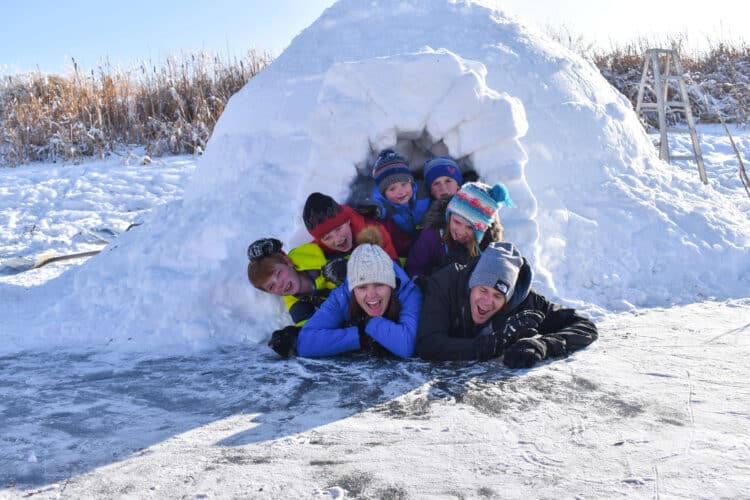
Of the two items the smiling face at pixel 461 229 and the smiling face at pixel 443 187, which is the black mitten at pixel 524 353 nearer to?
the smiling face at pixel 461 229

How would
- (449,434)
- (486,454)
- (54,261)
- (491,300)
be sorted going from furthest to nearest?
(54,261) → (491,300) → (449,434) → (486,454)

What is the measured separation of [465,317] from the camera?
309 centimetres

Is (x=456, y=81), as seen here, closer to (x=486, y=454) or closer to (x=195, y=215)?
(x=195, y=215)

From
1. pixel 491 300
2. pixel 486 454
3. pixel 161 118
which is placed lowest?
pixel 486 454

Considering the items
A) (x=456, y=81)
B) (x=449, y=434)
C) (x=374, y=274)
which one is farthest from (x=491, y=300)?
(x=456, y=81)

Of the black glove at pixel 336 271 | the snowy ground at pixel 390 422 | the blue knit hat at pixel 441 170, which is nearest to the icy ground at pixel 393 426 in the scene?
the snowy ground at pixel 390 422

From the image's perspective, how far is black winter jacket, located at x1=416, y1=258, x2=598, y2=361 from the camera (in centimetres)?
301

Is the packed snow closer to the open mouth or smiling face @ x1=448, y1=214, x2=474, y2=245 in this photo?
the open mouth

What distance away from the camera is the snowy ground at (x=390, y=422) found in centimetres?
196

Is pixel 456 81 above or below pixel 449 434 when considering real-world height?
above

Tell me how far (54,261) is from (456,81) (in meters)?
3.81

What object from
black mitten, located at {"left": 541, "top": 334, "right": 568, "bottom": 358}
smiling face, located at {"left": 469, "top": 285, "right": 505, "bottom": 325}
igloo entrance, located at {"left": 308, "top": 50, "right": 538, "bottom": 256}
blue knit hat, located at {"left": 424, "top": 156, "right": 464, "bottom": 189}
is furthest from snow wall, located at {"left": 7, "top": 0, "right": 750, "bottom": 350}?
smiling face, located at {"left": 469, "top": 285, "right": 505, "bottom": 325}

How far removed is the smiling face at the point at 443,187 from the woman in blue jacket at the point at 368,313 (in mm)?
678

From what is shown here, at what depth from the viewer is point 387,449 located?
85.4 inches
